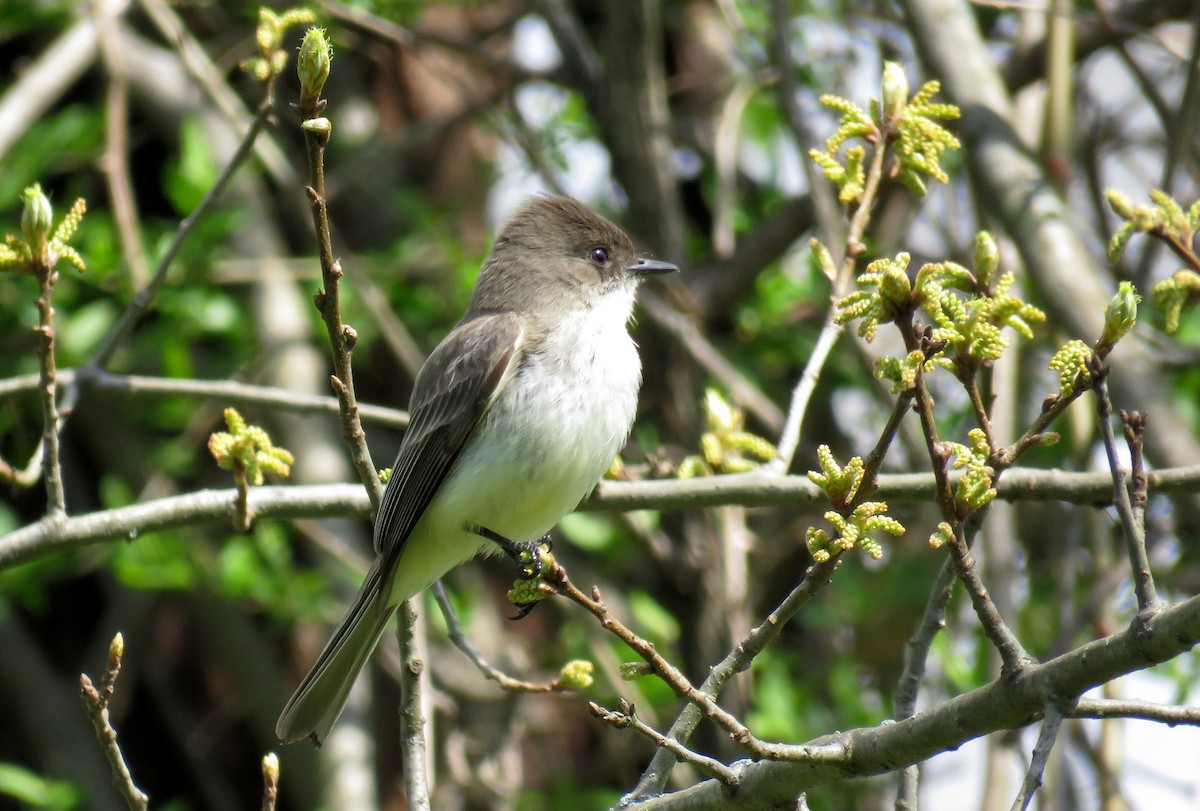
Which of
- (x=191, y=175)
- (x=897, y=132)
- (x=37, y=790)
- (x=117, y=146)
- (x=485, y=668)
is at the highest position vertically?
(x=191, y=175)

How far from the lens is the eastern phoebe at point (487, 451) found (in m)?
3.59

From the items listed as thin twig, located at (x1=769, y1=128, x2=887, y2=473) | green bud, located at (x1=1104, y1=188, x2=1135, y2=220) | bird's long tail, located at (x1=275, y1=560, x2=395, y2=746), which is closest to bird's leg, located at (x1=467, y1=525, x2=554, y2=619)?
bird's long tail, located at (x1=275, y1=560, x2=395, y2=746)

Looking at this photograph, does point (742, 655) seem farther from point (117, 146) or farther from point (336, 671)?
point (117, 146)

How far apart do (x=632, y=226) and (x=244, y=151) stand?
2.78m

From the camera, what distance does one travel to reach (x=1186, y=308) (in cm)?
253

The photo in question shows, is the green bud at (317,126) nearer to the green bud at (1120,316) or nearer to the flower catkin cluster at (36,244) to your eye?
the flower catkin cluster at (36,244)

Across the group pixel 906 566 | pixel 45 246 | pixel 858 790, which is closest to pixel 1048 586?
pixel 906 566

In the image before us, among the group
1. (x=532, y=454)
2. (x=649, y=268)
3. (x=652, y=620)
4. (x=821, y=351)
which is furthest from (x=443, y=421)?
(x=652, y=620)

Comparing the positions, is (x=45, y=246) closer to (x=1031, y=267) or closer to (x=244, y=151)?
(x=244, y=151)

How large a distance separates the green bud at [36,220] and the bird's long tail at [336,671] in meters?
1.31

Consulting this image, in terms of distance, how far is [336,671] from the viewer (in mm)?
3609

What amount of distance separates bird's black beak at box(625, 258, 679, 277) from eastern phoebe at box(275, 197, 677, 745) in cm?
42

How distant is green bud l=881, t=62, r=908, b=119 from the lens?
3092 millimetres

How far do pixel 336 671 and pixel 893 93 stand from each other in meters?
2.03
